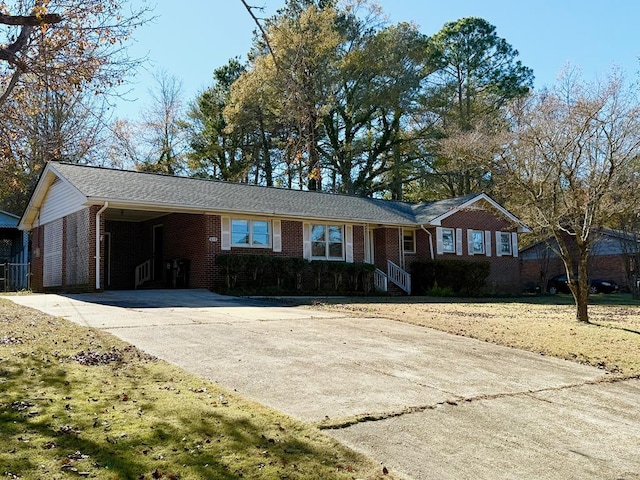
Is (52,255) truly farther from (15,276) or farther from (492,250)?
(492,250)

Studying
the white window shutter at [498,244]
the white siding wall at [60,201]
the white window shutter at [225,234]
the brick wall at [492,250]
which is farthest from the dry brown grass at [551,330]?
the white window shutter at [498,244]

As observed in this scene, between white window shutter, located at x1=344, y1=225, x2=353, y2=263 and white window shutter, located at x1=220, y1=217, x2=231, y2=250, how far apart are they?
209 inches

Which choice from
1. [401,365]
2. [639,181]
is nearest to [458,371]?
[401,365]

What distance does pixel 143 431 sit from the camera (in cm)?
424

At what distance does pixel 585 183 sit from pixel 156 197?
1221 centimetres

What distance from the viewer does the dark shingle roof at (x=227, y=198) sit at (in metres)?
17.5

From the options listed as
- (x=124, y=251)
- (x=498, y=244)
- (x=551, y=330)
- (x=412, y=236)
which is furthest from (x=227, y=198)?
(x=498, y=244)

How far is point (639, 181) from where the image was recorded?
46.9 ft

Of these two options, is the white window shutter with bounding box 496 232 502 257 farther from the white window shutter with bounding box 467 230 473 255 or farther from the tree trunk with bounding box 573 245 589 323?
the tree trunk with bounding box 573 245 589 323

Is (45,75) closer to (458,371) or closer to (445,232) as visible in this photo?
(458,371)

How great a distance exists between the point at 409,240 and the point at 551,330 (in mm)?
14444

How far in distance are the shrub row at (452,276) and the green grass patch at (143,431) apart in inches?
728

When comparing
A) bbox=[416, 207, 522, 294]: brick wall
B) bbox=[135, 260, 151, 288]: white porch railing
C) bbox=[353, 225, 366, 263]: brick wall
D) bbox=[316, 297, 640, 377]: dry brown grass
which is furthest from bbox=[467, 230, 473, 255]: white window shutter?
bbox=[135, 260, 151, 288]: white porch railing

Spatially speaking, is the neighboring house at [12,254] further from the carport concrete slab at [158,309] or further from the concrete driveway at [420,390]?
the concrete driveway at [420,390]
